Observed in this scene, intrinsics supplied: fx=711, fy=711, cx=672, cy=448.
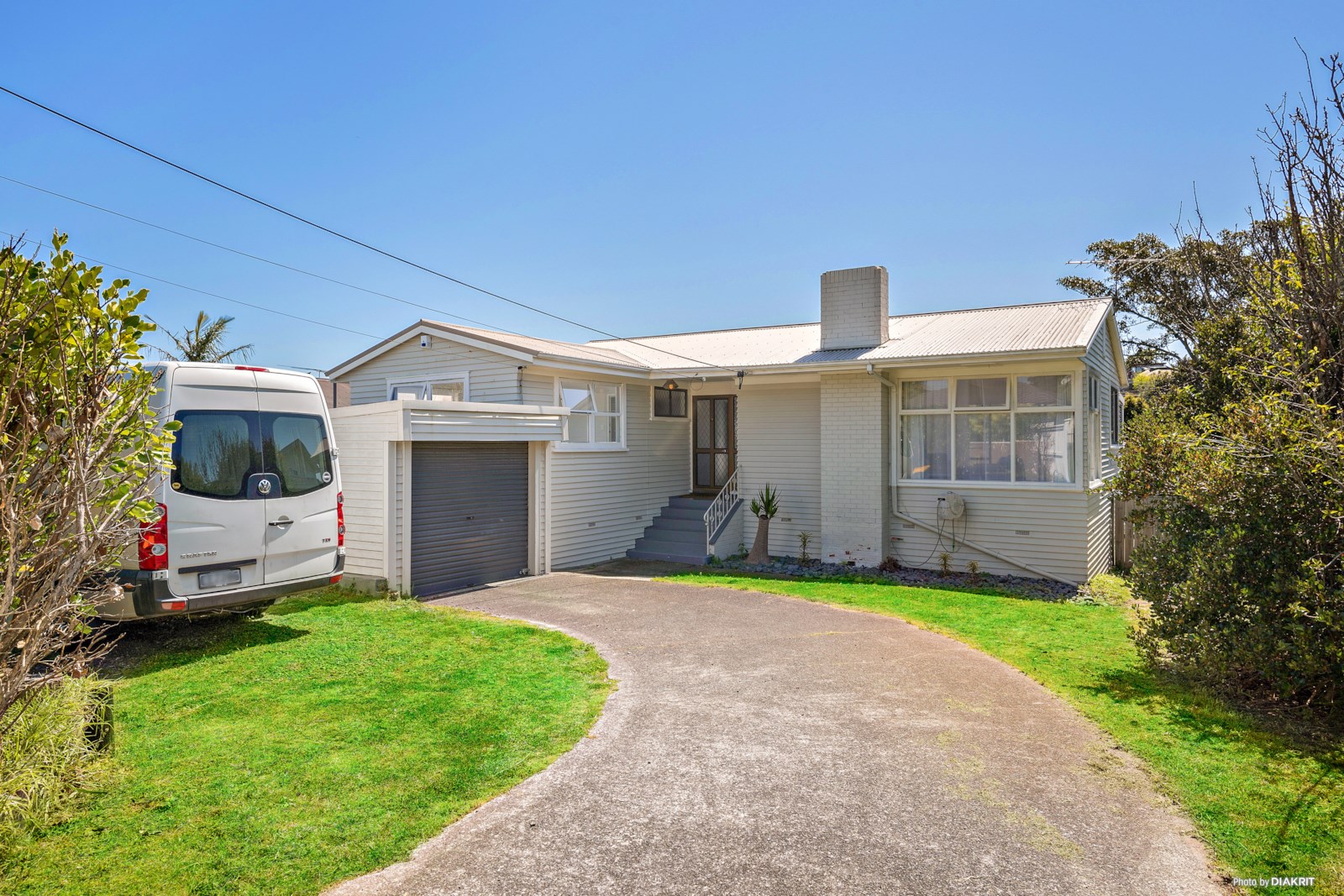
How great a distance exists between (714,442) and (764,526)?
2.92 m

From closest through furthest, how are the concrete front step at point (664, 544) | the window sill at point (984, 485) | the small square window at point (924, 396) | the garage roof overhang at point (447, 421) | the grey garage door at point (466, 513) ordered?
1. the garage roof overhang at point (447, 421)
2. the grey garage door at point (466, 513)
3. the window sill at point (984, 485)
4. the small square window at point (924, 396)
5. the concrete front step at point (664, 544)

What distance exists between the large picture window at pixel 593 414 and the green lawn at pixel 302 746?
5.58m

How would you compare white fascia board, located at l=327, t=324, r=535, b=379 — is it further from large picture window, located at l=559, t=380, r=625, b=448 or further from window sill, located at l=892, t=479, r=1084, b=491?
→ window sill, located at l=892, t=479, r=1084, b=491

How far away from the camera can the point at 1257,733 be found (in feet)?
16.5

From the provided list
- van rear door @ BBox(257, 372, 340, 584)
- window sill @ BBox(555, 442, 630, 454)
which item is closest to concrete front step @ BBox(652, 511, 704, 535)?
window sill @ BBox(555, 442, 630, 454)

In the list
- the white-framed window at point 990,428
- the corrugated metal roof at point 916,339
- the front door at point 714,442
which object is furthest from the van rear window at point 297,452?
the white-framed window at point 990,428

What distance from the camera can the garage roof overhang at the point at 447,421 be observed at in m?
9.66

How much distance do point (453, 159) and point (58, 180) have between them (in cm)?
800

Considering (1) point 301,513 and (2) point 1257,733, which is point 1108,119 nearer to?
(2) point 1257,733

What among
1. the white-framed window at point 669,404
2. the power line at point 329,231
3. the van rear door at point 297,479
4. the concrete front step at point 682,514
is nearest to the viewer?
the van rear door at point 297,479

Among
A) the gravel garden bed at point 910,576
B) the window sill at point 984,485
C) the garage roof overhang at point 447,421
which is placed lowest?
the gravel garden bed at point 910,576

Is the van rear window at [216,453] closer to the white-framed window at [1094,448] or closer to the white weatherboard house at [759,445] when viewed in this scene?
the white weatherboard house at [759,445]

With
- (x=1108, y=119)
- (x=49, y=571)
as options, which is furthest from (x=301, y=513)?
(x=1108, y=119)

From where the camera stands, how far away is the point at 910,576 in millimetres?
12078
